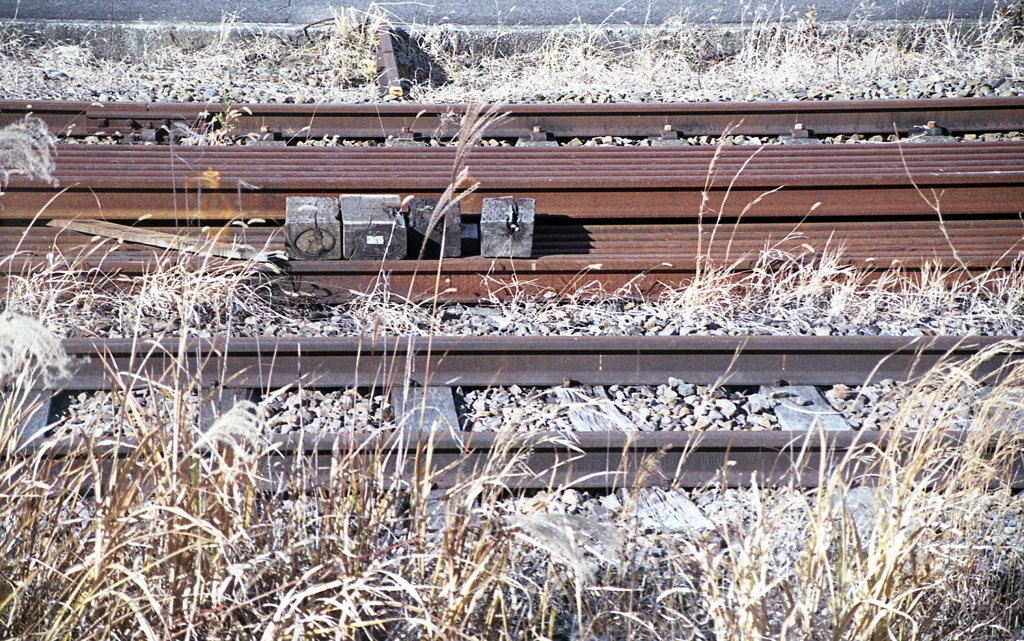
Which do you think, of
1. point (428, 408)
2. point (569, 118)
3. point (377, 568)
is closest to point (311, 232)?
point (428, 408)

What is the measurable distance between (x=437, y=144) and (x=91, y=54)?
14.7ft

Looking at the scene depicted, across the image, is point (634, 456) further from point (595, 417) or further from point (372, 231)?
point (372, 231)

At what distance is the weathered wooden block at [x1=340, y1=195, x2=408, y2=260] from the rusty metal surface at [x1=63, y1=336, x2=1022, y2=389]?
81 centimetres

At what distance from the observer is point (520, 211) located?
16.2ft

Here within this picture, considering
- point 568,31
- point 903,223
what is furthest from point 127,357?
point 568,31

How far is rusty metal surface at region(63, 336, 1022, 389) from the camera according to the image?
161 inches

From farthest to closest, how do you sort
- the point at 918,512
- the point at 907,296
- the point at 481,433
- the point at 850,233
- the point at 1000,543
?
the point at 850,233
the point at 907,296
the point at 481,433
the point at 1000,543
the point at 918,512

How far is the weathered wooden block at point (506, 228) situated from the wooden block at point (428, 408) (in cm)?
114

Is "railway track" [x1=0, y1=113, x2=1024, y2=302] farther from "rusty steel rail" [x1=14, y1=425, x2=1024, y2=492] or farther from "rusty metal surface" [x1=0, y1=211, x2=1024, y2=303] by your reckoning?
"rusty steel rail" [x1=14, y1=425, x2=1024, y2=492]

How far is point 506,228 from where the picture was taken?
16.2 feet

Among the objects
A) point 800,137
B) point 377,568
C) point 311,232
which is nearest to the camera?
point 377,568

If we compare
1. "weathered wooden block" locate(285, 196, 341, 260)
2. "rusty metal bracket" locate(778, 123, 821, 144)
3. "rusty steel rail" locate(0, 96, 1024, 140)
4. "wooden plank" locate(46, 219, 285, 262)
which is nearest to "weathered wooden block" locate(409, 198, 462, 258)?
"weathered wooden block" locate(285, 196, 341, 260)

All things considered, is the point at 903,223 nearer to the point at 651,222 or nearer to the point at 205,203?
the point at 651,222

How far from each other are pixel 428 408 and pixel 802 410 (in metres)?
1.71
